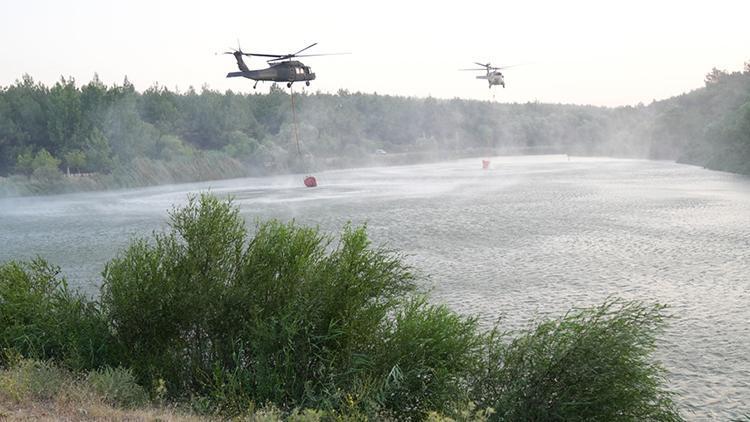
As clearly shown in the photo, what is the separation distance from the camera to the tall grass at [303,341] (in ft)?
41.3

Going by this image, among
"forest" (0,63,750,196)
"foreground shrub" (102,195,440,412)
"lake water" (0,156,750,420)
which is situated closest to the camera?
"foreground shrub" (102,195,440,412)

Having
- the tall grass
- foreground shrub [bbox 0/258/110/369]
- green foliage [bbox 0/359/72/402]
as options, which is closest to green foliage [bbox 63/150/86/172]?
the tall grass

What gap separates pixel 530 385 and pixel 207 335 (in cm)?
730

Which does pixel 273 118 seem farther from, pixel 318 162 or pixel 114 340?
pixel 114 340

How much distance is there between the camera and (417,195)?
67.8 meters

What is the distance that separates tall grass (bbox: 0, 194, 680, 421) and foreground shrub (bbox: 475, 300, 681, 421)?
3 centimetres

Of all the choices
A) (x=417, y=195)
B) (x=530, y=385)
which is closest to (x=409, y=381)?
(x=530, y=385)

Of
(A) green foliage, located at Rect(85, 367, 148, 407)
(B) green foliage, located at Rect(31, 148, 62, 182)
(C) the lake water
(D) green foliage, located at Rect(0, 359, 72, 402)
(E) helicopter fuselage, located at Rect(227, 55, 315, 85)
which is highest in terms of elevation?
(E) helicopter fuselage, located at Rect(227, 55, 315, 85)

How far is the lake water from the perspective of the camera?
20.1 m

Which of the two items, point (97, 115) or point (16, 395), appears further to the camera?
point (97, 115)

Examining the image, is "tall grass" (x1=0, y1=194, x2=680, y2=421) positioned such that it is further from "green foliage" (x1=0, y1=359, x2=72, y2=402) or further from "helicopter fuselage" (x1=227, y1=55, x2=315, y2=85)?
"helicopter fuselage" (x1=227, y1=55, x2=315, y2=85)

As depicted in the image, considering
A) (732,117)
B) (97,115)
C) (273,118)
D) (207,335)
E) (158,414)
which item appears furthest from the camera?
(273,118)

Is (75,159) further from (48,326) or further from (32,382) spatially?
(32,382)

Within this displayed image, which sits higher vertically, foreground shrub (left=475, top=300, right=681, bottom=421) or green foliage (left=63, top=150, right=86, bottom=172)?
green foliage (left=63, top=150, right=86, bottom=172)
